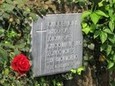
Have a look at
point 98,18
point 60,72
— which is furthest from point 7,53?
point 98,18

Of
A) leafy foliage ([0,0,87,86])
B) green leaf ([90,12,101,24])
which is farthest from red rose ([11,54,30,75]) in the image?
green leaf ([90,12,101,24])

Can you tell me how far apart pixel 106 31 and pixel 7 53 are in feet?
3.75

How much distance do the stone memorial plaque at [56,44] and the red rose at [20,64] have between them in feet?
0.92

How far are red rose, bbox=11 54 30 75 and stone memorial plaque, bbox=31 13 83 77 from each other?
279mm

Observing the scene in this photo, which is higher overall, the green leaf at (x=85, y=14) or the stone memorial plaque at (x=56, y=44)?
the green leaf at (x=85, y=14)

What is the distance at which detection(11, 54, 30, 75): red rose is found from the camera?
3469 millimetres

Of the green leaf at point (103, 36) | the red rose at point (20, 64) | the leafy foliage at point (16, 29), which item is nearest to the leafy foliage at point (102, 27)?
the green leaf at point (103, 36)

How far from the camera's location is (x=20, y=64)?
346cm

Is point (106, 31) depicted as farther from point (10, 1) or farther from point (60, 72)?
point (10, 1)

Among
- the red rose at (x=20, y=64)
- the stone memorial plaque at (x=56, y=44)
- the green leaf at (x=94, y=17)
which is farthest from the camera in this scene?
the green leaf at (x=94, y=17)

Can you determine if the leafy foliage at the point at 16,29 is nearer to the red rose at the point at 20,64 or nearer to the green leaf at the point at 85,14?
the red rose at the point at 20,64

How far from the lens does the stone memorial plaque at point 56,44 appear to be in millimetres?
3818

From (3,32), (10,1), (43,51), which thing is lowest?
(43,51)

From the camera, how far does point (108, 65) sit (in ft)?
14.7
